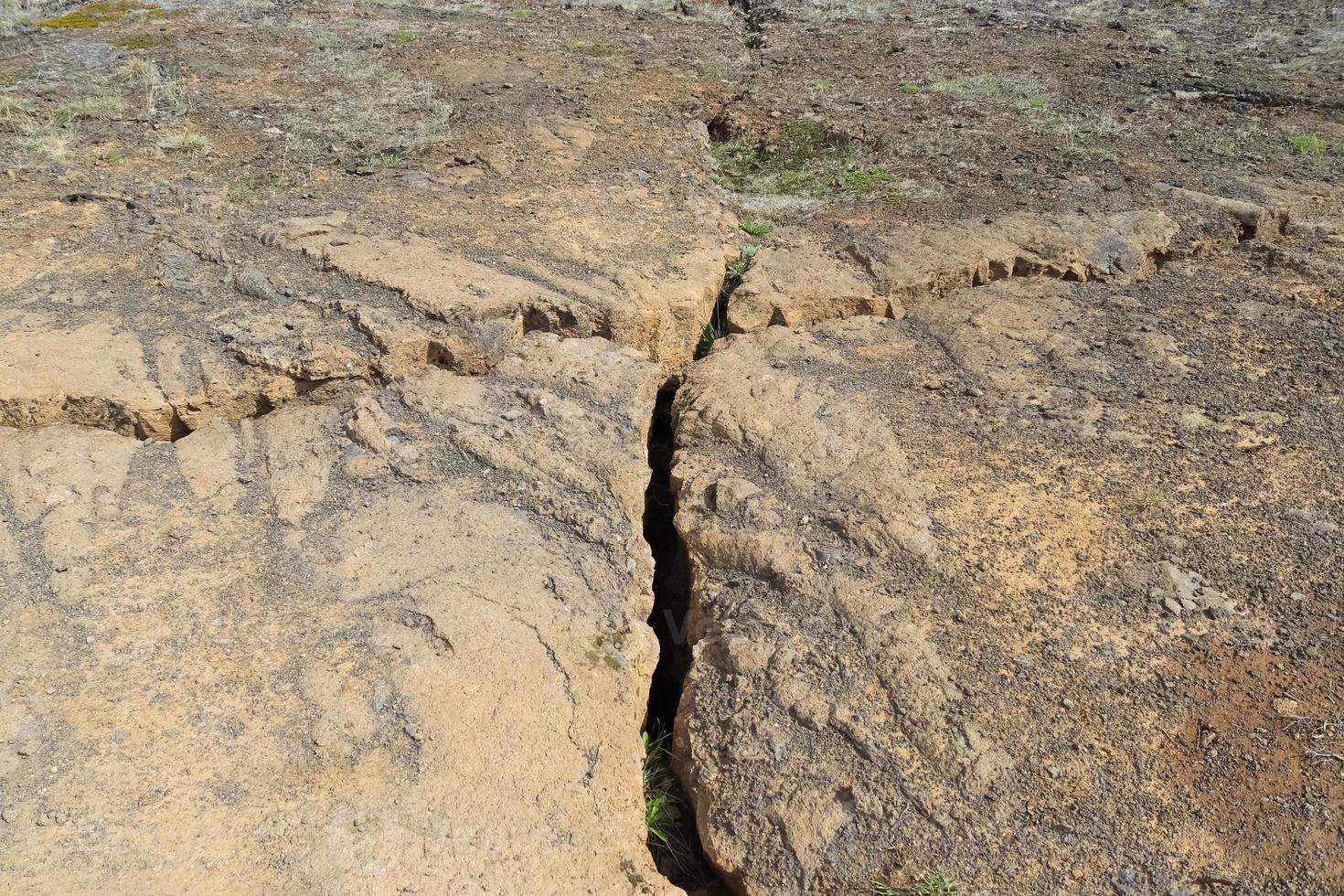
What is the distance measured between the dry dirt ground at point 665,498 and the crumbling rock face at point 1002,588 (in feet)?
0.04

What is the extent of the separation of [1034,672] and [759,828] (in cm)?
77

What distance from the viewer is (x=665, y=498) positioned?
11.2 feet

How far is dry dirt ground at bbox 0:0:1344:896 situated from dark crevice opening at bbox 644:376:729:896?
0.02 m

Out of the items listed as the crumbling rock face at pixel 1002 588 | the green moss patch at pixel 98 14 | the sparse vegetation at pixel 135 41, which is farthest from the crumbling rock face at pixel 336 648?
the green moss patch at pixel 98 14

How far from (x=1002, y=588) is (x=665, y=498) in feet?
3.93

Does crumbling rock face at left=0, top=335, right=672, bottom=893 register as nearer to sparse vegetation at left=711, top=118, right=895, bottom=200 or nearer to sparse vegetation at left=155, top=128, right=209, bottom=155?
sparse vegetation at left=711, top=118, right=895, bottom=200

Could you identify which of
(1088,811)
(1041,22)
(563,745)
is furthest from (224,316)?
(1041,22)

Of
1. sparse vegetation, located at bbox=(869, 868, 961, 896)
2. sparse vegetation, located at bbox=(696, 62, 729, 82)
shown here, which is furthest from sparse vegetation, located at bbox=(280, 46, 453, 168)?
sparse vegetation, located at bbox=(869, 868, 961, 896)

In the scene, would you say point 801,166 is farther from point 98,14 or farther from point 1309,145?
point 98,14

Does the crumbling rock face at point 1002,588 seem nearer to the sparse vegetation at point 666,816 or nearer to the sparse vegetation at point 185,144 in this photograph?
the sparse vegetation at point 666,816

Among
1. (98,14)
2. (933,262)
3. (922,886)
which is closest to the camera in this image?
(922,886)

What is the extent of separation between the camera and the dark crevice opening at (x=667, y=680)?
2447 millimetres

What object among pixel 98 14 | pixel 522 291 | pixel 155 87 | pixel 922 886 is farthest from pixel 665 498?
pixel 98 14

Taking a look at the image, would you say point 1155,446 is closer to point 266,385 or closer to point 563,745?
point 563,745
